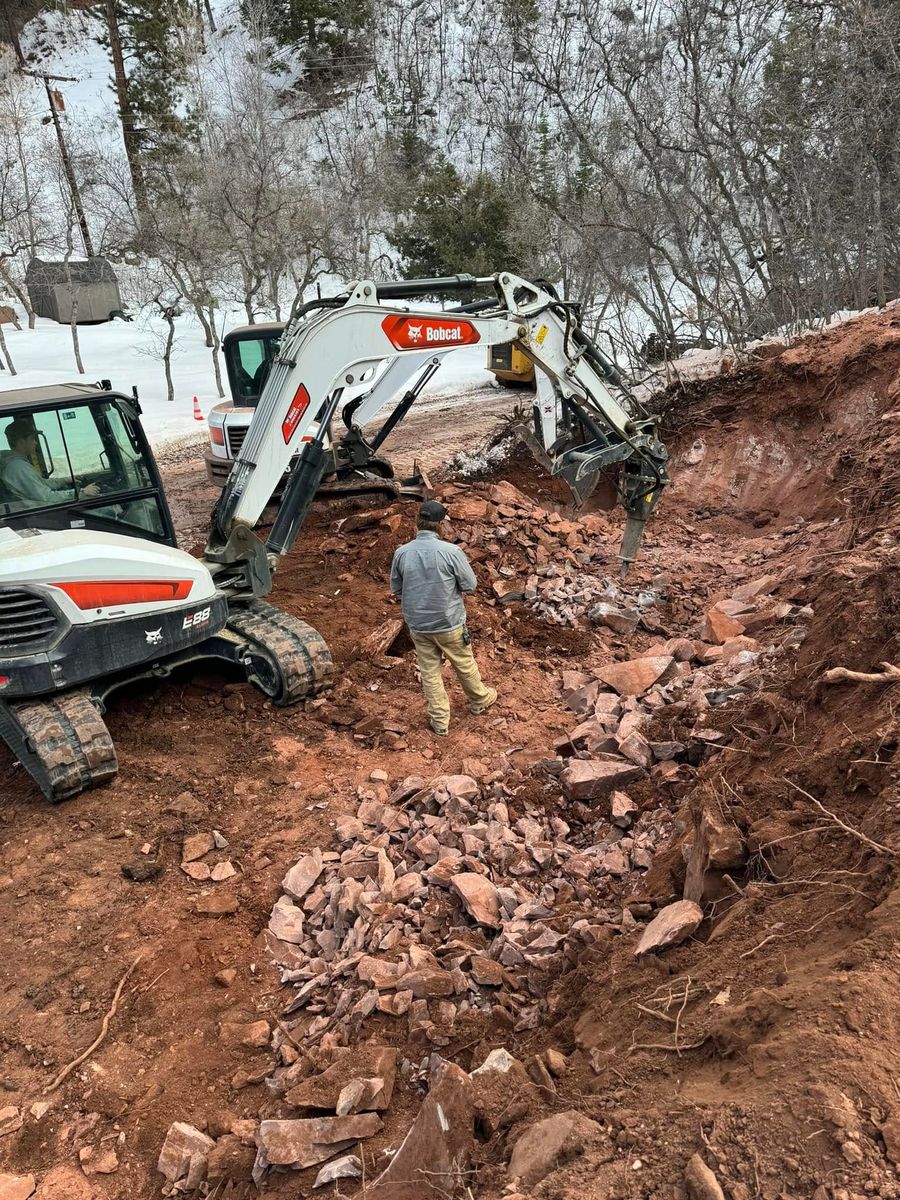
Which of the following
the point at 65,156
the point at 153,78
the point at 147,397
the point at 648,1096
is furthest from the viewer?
the point at 153,78

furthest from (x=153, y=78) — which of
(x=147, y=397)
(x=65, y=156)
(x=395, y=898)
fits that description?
(x=395, y=898)

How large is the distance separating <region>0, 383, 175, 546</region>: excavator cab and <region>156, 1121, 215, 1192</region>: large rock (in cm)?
387

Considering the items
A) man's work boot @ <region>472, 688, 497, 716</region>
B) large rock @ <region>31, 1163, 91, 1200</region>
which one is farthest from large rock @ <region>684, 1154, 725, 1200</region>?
man's work boot @ <region>472, 688, 497, 716</region>

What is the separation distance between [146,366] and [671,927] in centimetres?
2483

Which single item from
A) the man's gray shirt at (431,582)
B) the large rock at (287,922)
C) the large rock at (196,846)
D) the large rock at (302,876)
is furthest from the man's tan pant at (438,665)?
the large rock at (287,922)

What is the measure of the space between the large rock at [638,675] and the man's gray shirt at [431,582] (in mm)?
1214

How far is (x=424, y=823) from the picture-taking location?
4816 mm

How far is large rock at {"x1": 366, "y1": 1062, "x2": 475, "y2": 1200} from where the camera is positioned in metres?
2.55

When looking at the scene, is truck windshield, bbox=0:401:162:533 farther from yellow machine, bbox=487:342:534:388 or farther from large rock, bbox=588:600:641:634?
yellow machine, bbox=487:342:534:388

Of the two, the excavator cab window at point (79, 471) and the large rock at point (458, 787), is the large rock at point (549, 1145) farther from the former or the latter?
the excavator cab window at point (79, 471)

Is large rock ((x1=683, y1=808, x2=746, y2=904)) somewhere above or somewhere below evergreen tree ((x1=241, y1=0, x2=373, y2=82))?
below

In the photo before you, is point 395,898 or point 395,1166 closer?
point 395,1166

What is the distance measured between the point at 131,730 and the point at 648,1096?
4885mm

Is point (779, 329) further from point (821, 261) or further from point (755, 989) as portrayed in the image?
point (755, 989)
